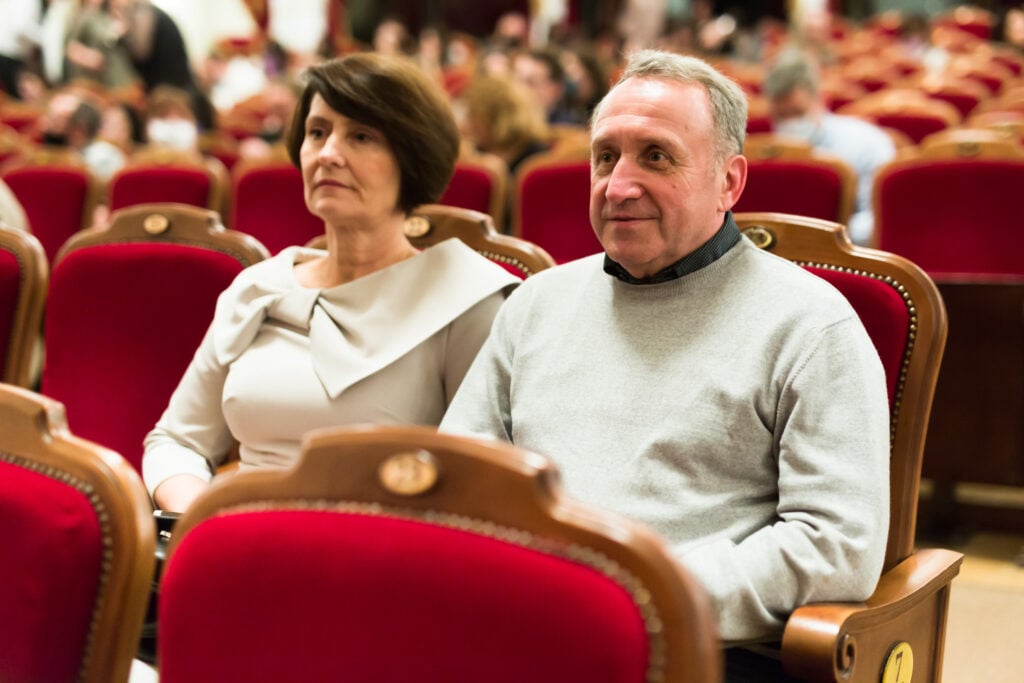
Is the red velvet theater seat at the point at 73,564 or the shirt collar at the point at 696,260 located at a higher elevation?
the shirt collar at the point at 696,260

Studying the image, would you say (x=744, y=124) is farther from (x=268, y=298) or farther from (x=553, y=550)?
(x=553, y=550)

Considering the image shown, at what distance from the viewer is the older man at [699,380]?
1196mm

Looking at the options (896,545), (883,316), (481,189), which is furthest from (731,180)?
(481,189)

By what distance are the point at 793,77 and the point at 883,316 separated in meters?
2.45

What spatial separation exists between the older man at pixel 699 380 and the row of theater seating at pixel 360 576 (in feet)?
0.27

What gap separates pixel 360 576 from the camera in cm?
81

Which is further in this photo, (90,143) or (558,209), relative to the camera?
(90,143)

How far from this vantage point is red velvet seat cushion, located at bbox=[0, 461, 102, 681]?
0.98m

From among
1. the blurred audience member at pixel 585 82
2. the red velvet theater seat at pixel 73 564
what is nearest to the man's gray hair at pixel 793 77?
the blurred audience member at pixel 585 82

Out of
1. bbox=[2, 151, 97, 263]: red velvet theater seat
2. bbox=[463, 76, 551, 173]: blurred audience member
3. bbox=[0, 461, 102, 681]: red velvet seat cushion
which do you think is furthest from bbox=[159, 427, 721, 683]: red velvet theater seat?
bbox=[463, 76, 551, 173]: blurred audience member

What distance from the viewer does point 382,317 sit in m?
1.70

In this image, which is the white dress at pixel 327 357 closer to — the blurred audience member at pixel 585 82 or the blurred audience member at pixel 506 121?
the blurred audience member at pixel 506 121

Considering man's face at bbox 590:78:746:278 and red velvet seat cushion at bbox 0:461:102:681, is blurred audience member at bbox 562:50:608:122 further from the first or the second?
red velvet seat cushion at bbox 0:461:102:681

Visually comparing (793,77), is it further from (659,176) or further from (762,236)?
(659,176)
